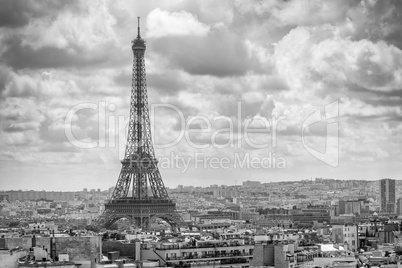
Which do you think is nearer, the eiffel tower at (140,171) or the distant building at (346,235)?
the distant building at (346,235)

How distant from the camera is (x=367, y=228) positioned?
103375mm

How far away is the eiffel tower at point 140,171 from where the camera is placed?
12119 centimetres

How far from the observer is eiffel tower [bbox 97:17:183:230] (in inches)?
4771

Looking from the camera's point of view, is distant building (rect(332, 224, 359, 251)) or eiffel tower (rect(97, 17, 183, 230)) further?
eiffel tower (rect(97, 17, 183, 230))

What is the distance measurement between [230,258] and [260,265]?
22.9 feet

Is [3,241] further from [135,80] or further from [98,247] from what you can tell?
[135,80]

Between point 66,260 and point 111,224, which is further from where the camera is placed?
point 111,224

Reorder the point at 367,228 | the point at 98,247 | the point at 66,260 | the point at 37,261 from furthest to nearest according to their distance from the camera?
1. the point at 367,228
2. the point at 98,247
3. the point at 66,260
4. the point at 37,261

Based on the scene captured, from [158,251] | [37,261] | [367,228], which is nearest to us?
[37,261]

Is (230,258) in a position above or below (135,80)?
below

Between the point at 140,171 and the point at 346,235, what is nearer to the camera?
the point at 346,235

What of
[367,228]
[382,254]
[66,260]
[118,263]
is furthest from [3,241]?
[367,228]

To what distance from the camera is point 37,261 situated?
49.2 meters

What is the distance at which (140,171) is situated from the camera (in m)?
123
